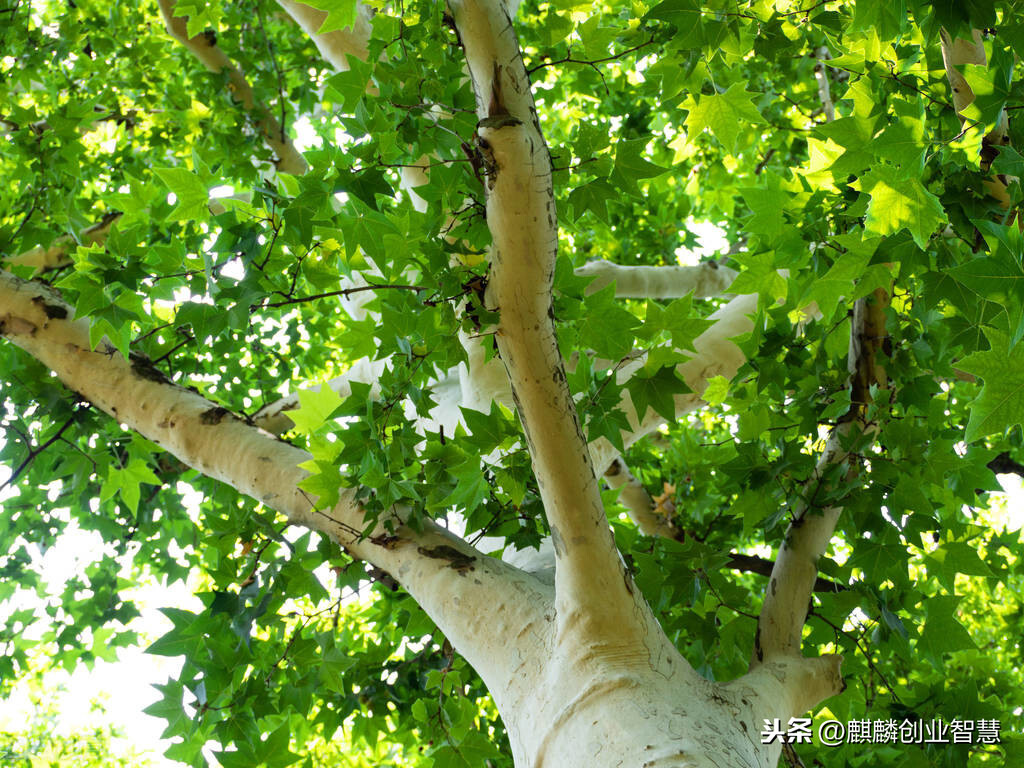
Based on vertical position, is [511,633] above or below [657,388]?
below

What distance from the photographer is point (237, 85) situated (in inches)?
159

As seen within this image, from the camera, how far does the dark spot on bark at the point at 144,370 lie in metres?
2.17

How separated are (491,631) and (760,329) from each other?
96cm

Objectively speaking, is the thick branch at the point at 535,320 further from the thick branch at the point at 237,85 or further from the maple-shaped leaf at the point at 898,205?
the thick branch at the point at 237,85

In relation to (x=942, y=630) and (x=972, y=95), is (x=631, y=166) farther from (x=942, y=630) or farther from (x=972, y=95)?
(x=942, y=630)

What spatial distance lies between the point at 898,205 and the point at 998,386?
1.38 feet

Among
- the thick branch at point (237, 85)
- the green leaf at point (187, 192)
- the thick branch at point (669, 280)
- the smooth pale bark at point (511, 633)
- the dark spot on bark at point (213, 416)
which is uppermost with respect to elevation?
the thick branch at point (237, 85)

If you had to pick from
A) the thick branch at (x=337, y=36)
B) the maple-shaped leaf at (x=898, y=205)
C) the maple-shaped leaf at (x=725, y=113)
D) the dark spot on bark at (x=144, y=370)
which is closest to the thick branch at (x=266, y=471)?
the dark spot on bark at (x=144, y=370)

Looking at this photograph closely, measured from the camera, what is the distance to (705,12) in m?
1.59

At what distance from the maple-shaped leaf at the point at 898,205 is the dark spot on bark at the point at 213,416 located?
1.64m

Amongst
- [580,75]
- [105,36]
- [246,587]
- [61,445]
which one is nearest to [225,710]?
[246,587]

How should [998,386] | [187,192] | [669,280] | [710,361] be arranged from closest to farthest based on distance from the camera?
[998,386]
[187,192]
[710,361]
[669,280]

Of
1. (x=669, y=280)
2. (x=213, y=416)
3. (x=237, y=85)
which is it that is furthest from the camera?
(x=237, y=85)

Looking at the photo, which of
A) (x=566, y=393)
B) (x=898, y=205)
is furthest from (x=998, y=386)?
(x=566, y=393)
